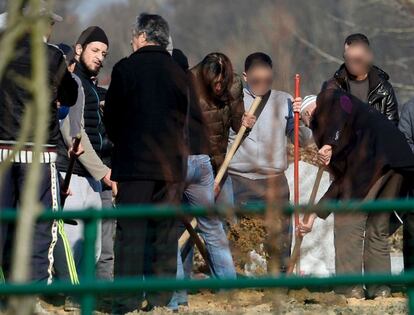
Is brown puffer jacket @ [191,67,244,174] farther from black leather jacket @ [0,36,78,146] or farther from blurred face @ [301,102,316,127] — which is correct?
black leather jacket @ [0,36,78,146]

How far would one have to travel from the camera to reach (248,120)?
9.52m

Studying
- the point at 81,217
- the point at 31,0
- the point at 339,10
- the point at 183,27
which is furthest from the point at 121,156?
the point at 339,10

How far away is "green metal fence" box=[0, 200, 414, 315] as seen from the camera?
4.09 meters

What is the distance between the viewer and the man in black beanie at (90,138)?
8.65 metres

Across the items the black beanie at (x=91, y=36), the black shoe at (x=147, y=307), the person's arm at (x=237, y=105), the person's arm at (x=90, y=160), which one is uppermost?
the black beanie at (x=91, y=36)

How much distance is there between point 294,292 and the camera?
14.4ft

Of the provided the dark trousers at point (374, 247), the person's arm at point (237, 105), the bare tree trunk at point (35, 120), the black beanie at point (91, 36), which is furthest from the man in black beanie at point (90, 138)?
the bare tree trunk at point (35, 120)

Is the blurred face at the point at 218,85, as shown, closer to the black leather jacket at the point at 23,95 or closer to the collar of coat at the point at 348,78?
the collar of coat at the point at 348,78

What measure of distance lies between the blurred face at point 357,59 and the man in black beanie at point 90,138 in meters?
1.73

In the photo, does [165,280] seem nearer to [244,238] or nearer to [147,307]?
[244,238]

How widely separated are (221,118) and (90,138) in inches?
36.6

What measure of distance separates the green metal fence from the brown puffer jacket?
431 cm

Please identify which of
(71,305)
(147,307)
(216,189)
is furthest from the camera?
(216,189)

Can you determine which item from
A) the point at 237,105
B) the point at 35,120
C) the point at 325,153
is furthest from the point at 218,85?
the point at 35,120
